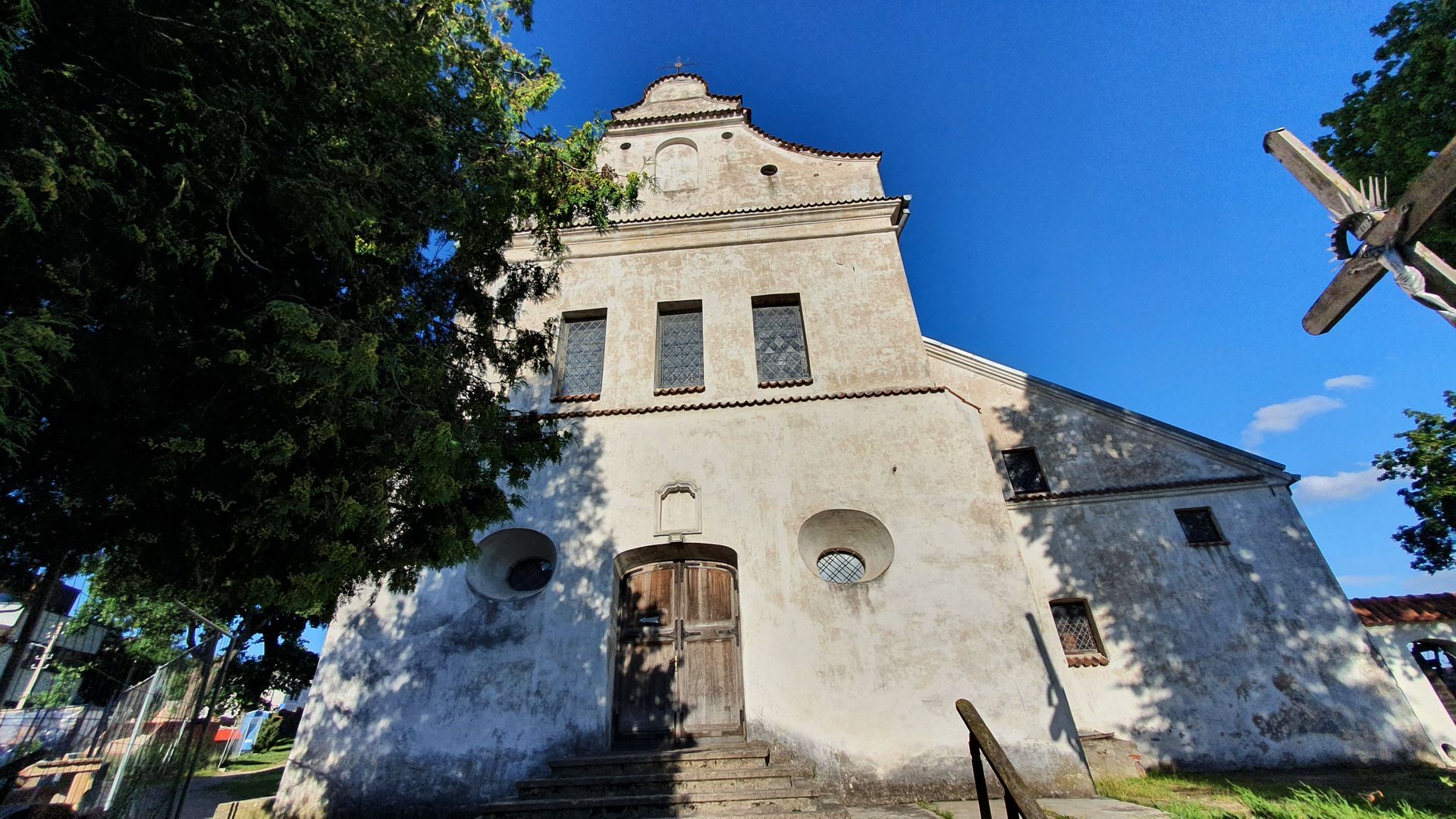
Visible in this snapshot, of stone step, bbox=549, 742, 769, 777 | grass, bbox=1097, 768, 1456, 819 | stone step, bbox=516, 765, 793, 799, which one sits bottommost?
grass, bbox=1097, 768, 1456, 819

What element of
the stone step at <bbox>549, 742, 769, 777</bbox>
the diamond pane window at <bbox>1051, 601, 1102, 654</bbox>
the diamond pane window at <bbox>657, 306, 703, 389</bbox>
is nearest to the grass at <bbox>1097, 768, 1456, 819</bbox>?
the diamond pane window at <bbox>1051, 601, 1102, 654</bbox>

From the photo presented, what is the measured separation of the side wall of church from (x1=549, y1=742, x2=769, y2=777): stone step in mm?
3743

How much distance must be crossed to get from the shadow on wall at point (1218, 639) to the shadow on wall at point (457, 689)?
17.6ft

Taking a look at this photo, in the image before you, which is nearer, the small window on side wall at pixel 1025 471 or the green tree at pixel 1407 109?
the green tree at pixel 1407 109

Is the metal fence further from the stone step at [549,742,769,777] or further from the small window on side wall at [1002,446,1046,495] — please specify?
the small window on side wall at [1002,446,1046,495]

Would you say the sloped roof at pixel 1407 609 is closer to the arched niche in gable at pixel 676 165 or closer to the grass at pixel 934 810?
the grass at pixel 934 810

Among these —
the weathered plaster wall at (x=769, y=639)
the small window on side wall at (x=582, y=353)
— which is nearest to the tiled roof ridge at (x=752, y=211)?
the small window on side wall at (x=582, y=353)

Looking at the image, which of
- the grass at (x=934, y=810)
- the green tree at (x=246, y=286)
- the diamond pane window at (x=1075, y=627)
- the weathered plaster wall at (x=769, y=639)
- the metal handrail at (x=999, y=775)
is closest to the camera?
the metal handrail at (x=999, y=775)

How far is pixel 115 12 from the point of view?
2.90m

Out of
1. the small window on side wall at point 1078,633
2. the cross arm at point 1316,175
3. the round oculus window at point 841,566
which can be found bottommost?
the small window on side wall at point 1078,633

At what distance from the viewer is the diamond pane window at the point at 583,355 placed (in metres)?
9.24

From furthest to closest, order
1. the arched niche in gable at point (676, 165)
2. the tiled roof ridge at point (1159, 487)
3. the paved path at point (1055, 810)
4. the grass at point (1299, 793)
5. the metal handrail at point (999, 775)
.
A: the arched niche in gable at point (676, 165), the tiled roof ridge at point (1159, 487), the paved path at point (1055, 810), the grass at point (1299, 793), the metal handrail at point (999, 775)

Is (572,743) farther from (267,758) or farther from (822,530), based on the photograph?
(267,758)

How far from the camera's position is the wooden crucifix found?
9.96ft
